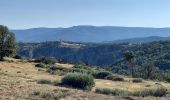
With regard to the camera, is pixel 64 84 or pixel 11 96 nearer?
pixel 11 96

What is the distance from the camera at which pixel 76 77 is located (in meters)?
30.8

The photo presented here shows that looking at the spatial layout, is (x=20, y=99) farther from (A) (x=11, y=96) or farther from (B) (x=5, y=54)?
(B) (x=5, y=54)

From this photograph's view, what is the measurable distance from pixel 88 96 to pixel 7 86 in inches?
222

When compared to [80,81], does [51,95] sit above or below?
above

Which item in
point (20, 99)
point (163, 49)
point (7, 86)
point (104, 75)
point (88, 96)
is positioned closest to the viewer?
point (20, 99)

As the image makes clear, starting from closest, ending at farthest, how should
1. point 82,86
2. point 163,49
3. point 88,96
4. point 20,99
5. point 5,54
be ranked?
1. point 20,99
2. point 88,96
3. point 82,86
4. point 5,54
5. point 163,49

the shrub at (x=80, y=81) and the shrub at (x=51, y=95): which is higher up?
A: the shrub at (x=51, y=95)

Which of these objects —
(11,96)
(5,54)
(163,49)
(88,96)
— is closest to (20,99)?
A: (11,96)

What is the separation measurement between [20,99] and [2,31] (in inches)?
2472

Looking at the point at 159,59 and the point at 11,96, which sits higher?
the point at 11,96

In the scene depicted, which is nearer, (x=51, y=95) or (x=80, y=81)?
(x=51, y=95)

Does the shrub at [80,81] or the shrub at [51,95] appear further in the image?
the shrub at [80,81]

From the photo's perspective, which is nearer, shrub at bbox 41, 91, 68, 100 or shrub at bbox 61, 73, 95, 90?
shrub at bbox 41, 91, 68, 100

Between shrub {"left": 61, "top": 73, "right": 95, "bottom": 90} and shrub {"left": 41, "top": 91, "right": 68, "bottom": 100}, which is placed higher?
shrub {"left": 41, "top": 91, "right": 68, "bottom": 100}
